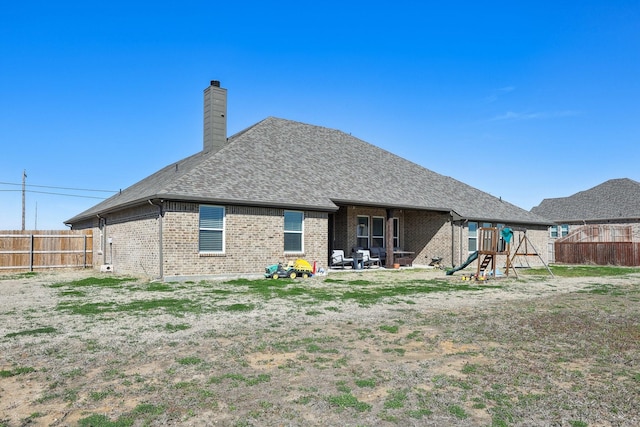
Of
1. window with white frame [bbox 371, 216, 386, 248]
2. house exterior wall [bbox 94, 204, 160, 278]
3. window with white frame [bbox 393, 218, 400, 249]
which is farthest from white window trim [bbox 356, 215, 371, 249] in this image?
house exterior wall [bbox 94, 204, 160, 278]

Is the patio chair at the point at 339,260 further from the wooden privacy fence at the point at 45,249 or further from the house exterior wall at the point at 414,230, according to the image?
the wooden privacy fence at the point at 45,249

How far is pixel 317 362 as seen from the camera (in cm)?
595

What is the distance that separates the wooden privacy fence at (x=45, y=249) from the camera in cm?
2270

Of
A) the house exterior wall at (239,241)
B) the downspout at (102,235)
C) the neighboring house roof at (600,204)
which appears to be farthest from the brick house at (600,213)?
the downspout at (102,235)

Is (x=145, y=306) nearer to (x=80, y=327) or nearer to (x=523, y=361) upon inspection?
(x=80, y=327)

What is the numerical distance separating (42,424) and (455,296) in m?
10.8

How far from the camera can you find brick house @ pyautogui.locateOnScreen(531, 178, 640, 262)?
37.2 m

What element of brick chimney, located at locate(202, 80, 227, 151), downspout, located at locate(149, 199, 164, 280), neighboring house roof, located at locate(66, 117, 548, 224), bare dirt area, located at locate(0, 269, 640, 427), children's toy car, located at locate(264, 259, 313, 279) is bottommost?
bare dirt area, located at locate(0, 269, 640, 427)

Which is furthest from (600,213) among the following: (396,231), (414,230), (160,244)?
(160,244)

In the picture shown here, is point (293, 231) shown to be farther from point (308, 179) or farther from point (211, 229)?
point (211, 229)

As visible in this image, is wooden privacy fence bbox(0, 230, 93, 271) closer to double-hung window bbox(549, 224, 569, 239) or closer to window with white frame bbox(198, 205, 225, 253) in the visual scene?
window with white frame bbox(198, 205, 225, 253)

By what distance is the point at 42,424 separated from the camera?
4113mm

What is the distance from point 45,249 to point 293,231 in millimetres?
13416

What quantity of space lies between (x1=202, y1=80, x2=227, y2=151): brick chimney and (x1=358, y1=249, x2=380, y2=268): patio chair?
29.1ft
